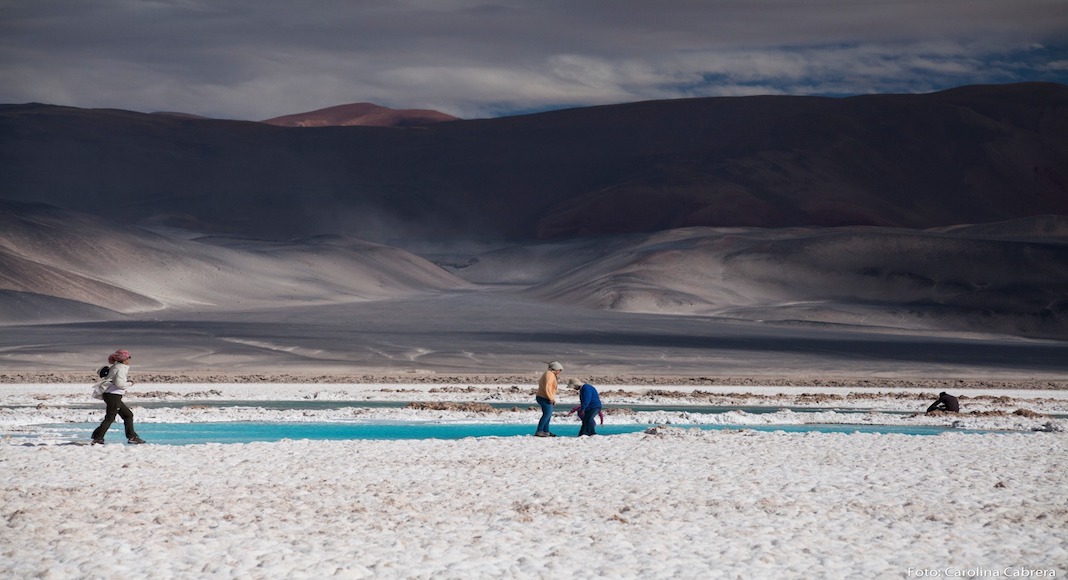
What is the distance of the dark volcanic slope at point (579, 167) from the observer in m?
112

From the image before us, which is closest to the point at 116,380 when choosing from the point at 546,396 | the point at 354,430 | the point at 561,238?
the point at 354,430

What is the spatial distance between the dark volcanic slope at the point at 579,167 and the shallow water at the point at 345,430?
8827 cm

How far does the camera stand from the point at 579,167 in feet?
417

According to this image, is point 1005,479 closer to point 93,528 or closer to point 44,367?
point 93,528

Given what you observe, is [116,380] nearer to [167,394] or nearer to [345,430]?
[345,430]

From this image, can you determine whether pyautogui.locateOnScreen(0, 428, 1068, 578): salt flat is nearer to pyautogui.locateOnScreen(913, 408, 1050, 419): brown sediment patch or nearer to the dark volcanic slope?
pyautogui.locateOnScreen(913, 408, 1050, 419): brown sediment patch

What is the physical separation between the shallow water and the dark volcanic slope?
88.3 metres

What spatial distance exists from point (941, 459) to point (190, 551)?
7787 millimetres

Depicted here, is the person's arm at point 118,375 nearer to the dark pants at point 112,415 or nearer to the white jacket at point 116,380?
the white jacket at point 116,380

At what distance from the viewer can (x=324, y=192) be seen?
11938 cm

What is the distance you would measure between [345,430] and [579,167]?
111 meters

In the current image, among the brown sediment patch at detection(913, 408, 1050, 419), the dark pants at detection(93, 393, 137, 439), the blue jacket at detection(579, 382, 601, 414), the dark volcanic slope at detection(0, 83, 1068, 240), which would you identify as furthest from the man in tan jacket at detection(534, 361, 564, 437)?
the dark volcanic slope at detection(0, 83, 1068, 240)

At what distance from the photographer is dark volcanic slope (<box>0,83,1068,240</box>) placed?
112 metres

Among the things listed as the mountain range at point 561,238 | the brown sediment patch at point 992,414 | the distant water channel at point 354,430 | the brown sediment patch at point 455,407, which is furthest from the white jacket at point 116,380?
the mountain range at point 561,238
